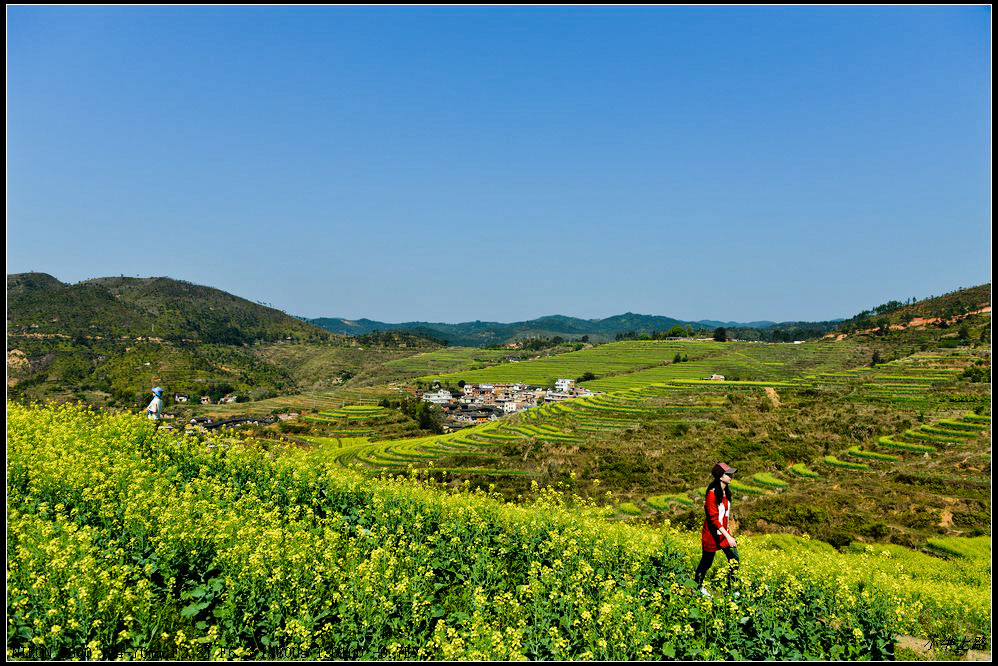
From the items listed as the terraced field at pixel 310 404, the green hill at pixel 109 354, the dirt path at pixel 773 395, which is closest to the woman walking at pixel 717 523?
the dirt path at pixel 773 395

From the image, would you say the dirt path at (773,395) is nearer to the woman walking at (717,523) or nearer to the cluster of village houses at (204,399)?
the woman walking at (717,523)

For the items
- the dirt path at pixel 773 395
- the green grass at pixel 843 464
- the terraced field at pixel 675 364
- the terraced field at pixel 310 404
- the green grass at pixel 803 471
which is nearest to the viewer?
the green grass at pixel 803 471

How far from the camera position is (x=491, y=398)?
103 meters

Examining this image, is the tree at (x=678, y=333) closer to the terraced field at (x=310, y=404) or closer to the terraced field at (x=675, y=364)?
the terraced field at (x=675, y=364)

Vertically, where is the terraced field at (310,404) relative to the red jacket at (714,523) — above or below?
below

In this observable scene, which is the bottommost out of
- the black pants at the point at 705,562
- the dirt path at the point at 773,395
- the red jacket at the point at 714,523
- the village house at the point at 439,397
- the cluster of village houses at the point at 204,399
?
the cluster of village houses at the point at 204,399

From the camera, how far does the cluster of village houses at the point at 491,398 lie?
277 feet

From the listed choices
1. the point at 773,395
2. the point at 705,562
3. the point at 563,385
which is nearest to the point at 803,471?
the point at 773,395

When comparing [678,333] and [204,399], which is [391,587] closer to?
[204,399]

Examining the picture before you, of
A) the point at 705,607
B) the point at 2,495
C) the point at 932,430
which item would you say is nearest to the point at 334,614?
the point at 705,607

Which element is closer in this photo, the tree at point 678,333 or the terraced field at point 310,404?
the terraced field at point 310,404

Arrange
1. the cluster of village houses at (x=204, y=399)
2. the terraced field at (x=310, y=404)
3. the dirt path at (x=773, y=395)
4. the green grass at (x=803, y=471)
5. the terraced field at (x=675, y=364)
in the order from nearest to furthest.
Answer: the green grass at (x=803, y=471), the dirt path at (x=773, y=395), the terraced field at (x=675, y=364), the terraced field at (x=310, y=404), the cluster of village houses at (x=204, y=399)

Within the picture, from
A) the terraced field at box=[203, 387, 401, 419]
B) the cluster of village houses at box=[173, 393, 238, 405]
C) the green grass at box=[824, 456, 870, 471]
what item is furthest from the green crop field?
the cluster of village houses at box=[173, 393, 238, 405]

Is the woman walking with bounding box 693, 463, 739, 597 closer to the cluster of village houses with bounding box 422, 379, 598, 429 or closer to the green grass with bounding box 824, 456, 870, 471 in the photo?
the green grass with bounding box 824, 456, 870, 471
